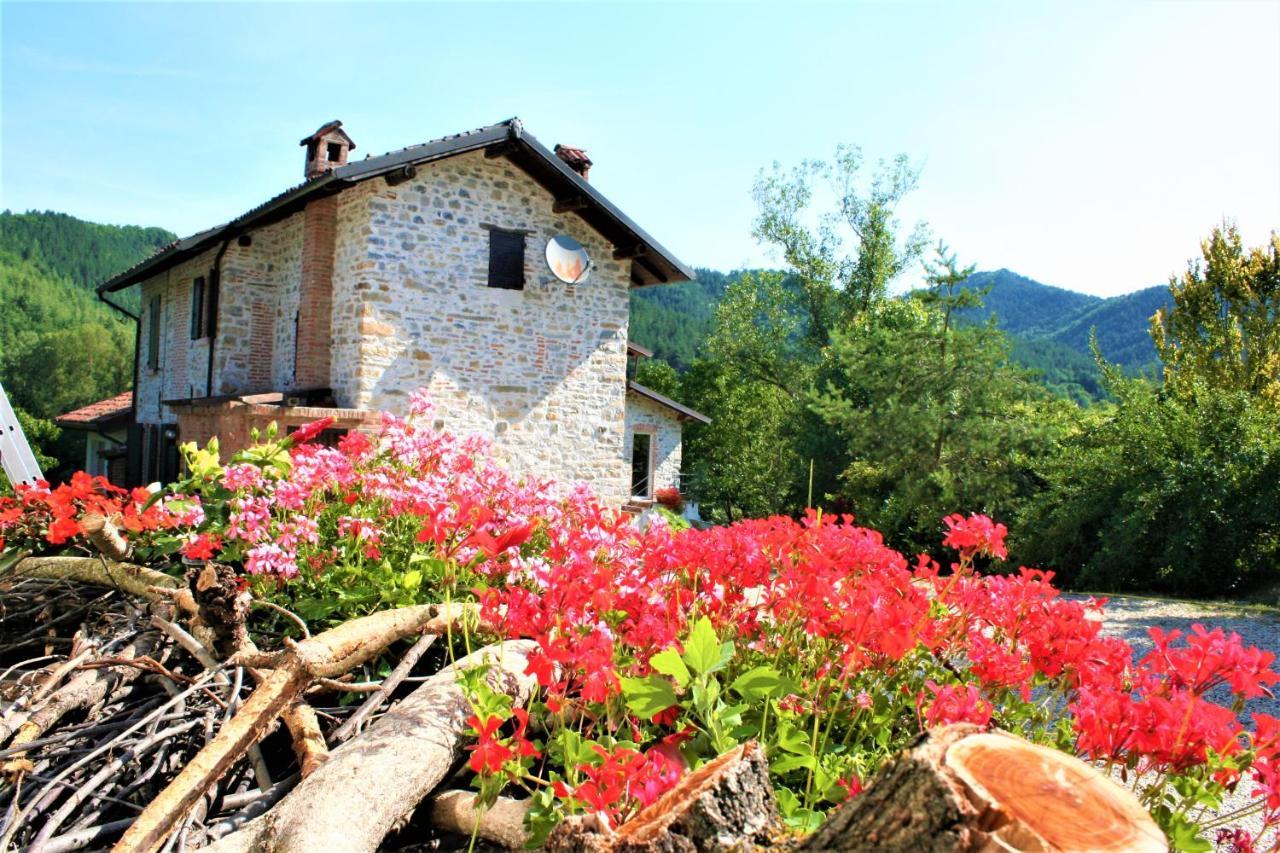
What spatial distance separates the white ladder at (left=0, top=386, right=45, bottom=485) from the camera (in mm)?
5625

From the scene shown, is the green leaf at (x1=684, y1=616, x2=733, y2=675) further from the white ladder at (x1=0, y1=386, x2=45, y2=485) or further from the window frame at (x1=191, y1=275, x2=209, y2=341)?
the window frame at (x1=191, y1=275, x2=209, y2=341)

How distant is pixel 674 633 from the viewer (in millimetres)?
2639

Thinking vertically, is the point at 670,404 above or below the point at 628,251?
below

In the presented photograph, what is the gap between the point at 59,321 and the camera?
197 ft

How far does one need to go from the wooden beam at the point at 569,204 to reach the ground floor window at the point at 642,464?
418 inches

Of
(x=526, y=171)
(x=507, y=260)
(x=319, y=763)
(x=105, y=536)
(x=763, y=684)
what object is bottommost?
(x=319, y=763)

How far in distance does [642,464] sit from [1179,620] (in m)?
17.7

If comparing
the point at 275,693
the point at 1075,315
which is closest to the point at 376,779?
the point at 275,693

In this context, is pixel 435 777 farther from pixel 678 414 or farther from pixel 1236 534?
pixel 678 414

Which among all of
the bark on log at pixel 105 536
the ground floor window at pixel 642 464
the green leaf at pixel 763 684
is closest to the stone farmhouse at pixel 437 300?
the bark on log at pixel 105 536

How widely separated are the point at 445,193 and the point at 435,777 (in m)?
10.8

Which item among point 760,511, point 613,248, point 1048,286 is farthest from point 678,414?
point 1048,286

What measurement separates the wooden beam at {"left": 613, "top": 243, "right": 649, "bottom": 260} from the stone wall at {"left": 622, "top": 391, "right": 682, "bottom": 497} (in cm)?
868

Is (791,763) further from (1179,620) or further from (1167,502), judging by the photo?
(1167,502)
